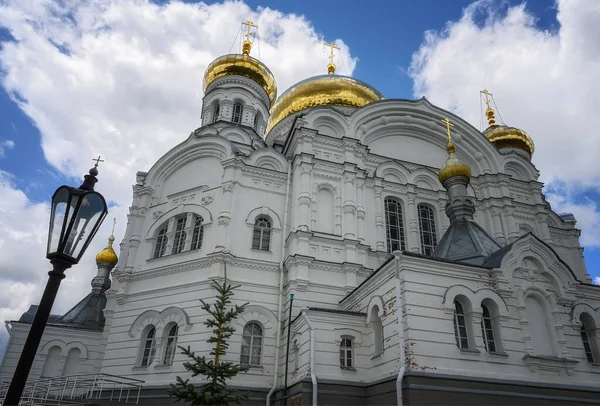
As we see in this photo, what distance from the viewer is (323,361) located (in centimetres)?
1096

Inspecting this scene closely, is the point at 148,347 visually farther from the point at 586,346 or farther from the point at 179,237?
the point at 586,346

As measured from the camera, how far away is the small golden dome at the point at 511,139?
2194cm

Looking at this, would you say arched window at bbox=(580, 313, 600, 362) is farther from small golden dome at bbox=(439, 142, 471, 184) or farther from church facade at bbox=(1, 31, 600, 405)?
small golden dome at bbox=(439, 142, 471, 184)

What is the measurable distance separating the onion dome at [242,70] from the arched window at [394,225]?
32.6 feet

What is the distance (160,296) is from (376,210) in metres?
7.83

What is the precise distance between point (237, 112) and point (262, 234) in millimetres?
8684

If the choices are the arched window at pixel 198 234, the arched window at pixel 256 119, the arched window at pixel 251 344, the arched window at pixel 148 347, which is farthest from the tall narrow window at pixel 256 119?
the arched window at pixel 251 344

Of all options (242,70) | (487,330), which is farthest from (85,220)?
(242,70)

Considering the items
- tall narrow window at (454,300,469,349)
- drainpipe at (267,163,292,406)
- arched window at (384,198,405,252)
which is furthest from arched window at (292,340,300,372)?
arched window at (384,198,405,252)

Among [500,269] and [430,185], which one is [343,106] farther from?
[500,269]

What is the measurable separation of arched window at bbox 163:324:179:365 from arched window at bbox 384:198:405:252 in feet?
24.6

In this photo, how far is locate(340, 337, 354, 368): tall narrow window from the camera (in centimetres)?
1121

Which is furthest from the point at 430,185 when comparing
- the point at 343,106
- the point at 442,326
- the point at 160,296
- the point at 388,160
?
the point at 160,296

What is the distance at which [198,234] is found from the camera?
50.1 ft
